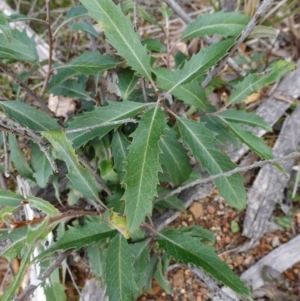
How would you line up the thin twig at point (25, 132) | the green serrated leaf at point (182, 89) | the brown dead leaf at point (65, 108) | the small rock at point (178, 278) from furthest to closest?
the brown dead leaf at point (65, 108), the small rock at point (178, 278), the green serrated leaf at point (182, 89), the thin twig at point (25, 132)

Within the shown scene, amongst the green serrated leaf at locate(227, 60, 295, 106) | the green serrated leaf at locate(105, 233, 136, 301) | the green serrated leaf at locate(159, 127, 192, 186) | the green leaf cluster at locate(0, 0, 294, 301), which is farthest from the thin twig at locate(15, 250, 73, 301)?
the green serrated leaf at locate(227, 60, 295, 106)

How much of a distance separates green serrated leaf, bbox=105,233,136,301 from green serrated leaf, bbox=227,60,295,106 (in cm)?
58

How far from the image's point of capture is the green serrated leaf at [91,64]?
3.92ft

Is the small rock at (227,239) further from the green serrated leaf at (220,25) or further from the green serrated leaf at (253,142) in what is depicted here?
the green serrated leaf at (220,25)

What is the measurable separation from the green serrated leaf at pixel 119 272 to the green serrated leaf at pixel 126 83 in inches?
17.0

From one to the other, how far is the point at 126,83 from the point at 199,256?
57 centimetres

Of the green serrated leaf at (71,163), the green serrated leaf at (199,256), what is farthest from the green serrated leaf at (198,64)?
the green serrated leaf at (199,256)

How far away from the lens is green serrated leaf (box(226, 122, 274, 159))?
1123 mm

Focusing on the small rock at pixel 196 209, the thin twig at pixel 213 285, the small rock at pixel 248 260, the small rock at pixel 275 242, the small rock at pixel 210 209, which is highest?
the thin twig at pixel 213 285

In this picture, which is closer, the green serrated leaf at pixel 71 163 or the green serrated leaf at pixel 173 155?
the green serrated leaf at pixel 71 163

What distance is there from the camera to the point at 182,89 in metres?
1.16

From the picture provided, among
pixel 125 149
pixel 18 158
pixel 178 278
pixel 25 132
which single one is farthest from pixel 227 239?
pixel 25 132

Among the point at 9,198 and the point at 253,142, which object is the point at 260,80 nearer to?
the point at 253,142

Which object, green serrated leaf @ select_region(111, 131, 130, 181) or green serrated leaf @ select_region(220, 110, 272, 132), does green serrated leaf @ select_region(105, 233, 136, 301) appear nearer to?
green serrated leaf @ select_region(111, 131, 130, 181)
